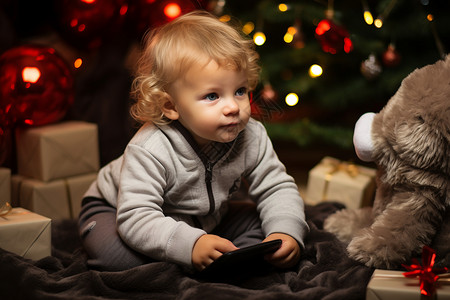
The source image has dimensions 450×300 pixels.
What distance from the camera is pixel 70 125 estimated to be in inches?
56.3

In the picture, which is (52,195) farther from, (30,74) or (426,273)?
(426,273)

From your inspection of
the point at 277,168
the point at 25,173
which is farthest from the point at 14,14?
the point at 277,168

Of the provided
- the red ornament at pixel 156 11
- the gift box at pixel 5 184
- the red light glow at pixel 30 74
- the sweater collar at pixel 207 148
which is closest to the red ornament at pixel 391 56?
the red ornament at pixel 156 11

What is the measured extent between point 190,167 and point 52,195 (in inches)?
18.1

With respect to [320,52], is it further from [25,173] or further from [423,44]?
[25,173]

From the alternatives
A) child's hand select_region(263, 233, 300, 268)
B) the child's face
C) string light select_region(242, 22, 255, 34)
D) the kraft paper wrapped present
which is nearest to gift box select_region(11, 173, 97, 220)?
the kraft paper wrapped present

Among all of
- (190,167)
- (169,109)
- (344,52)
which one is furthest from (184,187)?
(344,52)

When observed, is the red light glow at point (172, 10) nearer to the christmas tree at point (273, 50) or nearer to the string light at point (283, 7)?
the christmas tree at point (273, 50)

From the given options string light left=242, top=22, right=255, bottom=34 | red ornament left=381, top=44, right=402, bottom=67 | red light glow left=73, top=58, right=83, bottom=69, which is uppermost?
string light left=242, top=22, right=255, bottom=34

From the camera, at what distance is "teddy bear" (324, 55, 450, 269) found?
974mm

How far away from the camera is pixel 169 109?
1.09 metres

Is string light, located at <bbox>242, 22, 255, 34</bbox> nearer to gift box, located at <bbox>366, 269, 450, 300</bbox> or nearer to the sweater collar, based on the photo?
the sweater collar

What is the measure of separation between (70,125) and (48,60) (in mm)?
179

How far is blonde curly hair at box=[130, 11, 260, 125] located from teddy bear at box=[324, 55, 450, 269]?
0.93ft
